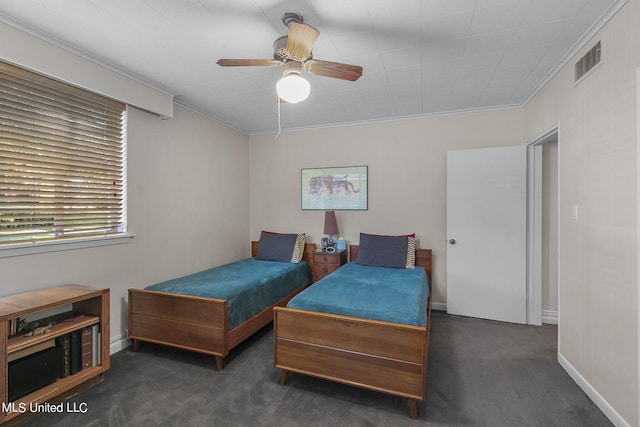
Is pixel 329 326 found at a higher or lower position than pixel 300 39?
lower

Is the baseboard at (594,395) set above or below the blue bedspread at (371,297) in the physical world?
below

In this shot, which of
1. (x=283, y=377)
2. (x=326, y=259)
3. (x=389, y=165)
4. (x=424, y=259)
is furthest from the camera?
(x=389, y=165)

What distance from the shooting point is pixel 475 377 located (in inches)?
86.4

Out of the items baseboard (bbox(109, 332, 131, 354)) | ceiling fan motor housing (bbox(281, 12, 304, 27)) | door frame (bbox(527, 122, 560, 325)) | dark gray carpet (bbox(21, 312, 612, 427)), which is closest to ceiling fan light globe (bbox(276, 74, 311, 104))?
ceiling fan motor housing (bbox(281, 12, 304, 27))

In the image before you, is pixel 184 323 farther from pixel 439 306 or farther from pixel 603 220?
pixel 603 220

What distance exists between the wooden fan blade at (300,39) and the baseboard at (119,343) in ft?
8.99

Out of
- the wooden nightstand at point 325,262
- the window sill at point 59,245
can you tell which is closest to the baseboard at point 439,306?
the wooden nightstand at point 325,262

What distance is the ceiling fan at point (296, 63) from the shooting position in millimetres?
1635

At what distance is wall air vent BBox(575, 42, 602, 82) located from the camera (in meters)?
1.86

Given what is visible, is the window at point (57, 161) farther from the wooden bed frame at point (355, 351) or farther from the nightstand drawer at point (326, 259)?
the nightstand drawer at point (326, 259)

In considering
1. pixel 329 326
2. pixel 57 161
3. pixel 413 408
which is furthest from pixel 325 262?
pixel 57 161

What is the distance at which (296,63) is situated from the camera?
1862 mm

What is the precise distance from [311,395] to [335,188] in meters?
2.62

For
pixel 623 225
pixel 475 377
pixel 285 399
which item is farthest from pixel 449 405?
pixel 623 225
